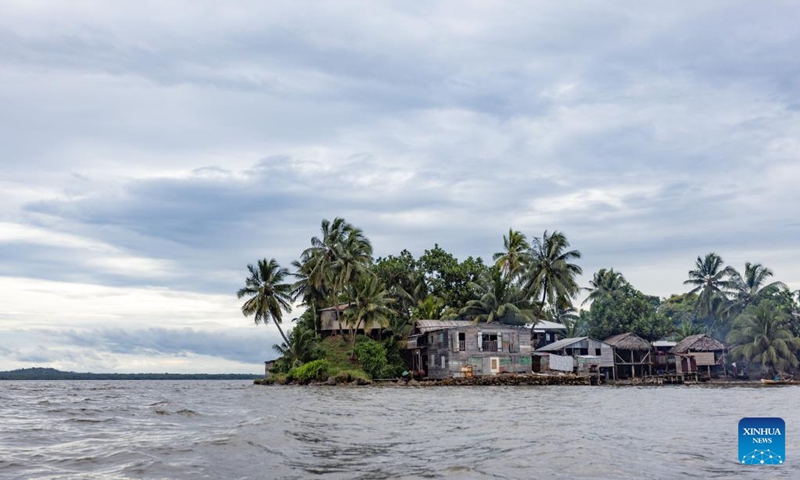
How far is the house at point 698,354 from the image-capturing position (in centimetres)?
7081

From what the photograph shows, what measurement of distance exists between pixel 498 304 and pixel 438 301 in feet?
21.5

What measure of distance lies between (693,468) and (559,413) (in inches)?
489

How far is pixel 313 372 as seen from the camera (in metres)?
56.2

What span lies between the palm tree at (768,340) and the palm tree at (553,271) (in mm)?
18459

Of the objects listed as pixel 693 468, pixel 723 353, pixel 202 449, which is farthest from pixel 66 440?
pixel 723 353

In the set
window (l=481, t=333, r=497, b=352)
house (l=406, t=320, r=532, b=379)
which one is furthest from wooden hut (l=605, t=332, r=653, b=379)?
window (l=481, t=333, r=497, b=352)

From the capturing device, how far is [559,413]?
75.5 ft

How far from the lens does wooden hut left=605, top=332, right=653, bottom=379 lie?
68625 mm

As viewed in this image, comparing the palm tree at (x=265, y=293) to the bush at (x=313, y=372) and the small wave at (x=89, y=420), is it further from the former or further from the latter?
the small wave at (x=89, y=420)

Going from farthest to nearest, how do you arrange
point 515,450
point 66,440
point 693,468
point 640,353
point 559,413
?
1. point 640,353
2. point 559,413
3. point 66,440
4. point 515,450
5. point 693,468

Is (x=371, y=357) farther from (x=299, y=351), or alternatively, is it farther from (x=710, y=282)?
(x=710, y=282)

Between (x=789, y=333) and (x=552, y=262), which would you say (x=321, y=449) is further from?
(x=789, y=333)

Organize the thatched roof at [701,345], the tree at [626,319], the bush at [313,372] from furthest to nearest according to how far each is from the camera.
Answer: the tree at [626,319] → the thatched roof at [701,345] → the bush at [313,372]

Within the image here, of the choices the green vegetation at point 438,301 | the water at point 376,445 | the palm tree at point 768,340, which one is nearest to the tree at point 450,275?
the green vegetation at point 438,301
